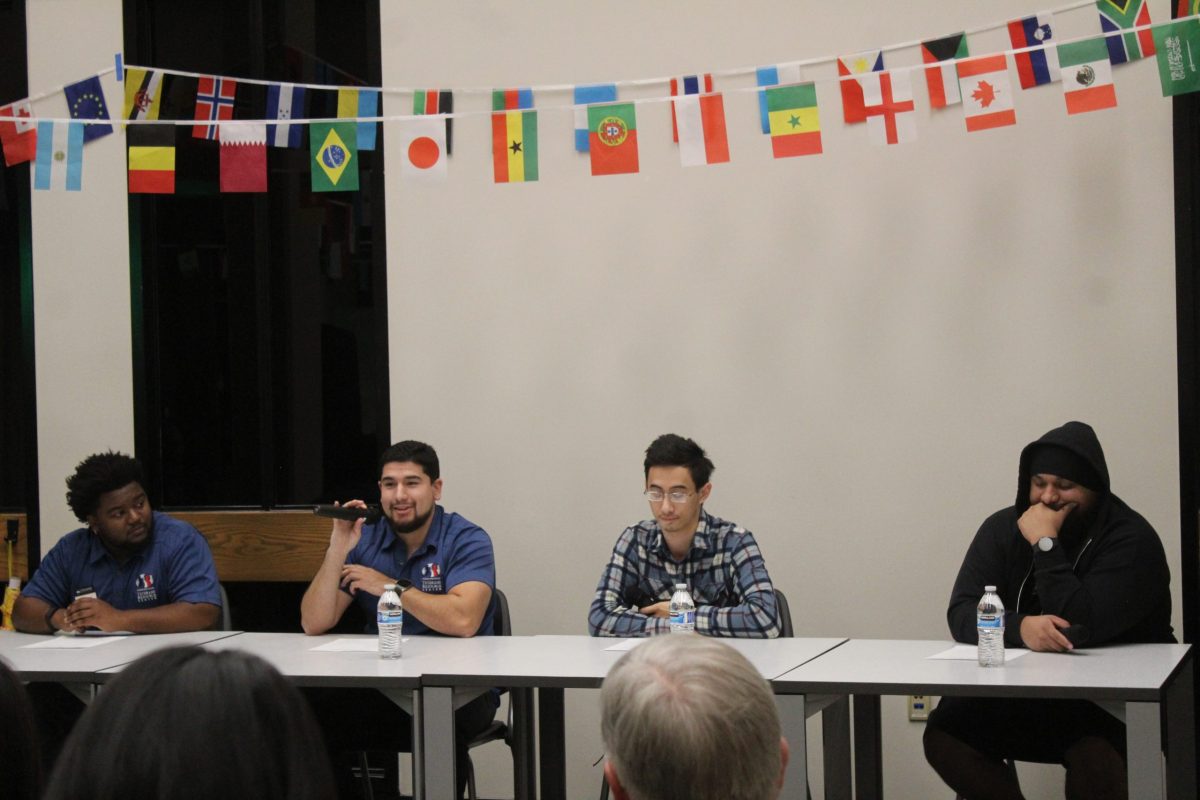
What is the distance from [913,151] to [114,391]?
3.04 m

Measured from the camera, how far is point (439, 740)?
2936 mm

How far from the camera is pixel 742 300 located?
4.19 meters

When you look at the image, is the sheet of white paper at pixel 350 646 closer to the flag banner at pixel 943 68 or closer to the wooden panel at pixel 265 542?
the wooden panel at pixel 265 542

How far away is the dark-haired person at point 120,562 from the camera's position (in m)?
3.81

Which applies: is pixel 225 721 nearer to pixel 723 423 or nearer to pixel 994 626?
pixel 994 626

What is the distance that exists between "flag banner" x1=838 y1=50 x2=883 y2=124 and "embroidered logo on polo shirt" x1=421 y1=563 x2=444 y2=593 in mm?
1818

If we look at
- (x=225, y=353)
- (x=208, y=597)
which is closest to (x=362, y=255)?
(x=225, y=353)

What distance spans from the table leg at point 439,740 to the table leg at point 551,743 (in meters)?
0.50

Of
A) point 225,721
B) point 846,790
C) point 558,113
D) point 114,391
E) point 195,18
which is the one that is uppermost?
point 195,18

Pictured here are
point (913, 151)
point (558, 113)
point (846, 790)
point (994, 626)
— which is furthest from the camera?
point (558, 113)

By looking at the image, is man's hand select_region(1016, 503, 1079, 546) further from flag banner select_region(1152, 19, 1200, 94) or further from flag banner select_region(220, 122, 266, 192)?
flag banner select_region(220, 122, 266, 192)

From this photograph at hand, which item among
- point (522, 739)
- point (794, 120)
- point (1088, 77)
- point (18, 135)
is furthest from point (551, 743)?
point (18, 135)

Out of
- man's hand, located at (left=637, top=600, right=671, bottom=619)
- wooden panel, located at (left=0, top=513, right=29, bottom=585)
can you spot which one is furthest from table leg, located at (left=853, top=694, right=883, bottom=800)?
wooden panel, located at (left=0, top=513, right=29, bottom=585)

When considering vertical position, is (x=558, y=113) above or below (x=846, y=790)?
above
